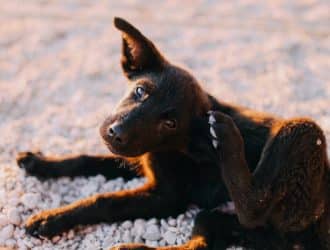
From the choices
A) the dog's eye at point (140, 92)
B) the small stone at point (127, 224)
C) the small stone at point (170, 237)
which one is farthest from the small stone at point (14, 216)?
the dog's eye at point (140, 92)

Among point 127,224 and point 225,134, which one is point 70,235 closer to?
point 127,224

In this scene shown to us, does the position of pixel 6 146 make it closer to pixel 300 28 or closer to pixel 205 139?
pixel 205 139

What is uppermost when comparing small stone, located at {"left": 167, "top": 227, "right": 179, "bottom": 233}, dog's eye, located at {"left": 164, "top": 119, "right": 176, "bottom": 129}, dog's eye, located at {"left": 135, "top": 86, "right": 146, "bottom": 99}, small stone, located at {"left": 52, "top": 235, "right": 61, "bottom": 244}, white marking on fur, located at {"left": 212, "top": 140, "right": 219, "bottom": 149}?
dog's eye, located at {"left": 135, "top": 86, "right": 146, "bottom": 99}

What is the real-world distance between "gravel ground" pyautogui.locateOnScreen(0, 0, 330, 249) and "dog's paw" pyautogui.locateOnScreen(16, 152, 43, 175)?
0.17ft

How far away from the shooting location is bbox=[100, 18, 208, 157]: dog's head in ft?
9.84

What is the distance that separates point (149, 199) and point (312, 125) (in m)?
1.03

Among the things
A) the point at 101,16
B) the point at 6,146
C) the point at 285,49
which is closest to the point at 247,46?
the point at 285,49

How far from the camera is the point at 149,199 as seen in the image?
3.38 metres

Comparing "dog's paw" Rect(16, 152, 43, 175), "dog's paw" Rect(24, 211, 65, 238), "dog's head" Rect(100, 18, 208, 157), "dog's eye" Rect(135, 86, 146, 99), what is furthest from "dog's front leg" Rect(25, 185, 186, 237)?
"dog's eye" Rect(135, 86, 146, 99)

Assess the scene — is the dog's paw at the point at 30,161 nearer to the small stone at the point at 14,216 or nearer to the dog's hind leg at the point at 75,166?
the dog's hind leg at the point at 75,166

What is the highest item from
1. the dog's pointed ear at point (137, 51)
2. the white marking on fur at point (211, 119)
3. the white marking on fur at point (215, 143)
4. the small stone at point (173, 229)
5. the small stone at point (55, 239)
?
the dog's pointed ear at point (137, 51)

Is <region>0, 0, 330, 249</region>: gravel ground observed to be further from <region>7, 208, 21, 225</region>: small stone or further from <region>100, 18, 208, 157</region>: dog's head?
<region>100, 18, 208, 157</region>: dog's head

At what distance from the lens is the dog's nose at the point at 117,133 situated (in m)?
2.94

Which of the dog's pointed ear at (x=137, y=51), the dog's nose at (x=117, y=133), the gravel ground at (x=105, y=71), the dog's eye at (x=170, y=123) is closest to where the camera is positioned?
the dog's nose at (x=117, y=133)
